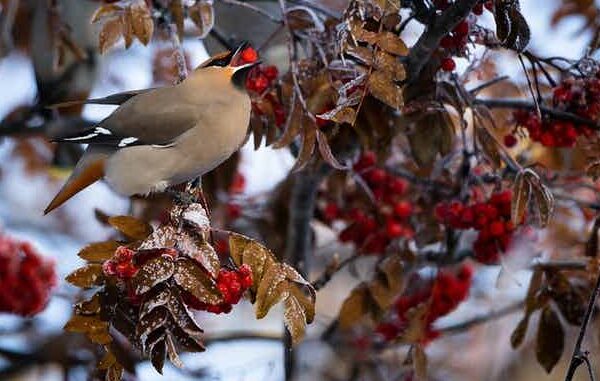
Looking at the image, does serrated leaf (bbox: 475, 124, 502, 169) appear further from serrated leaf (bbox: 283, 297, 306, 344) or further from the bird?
serrated leaf (bbox: 283, 297, 306, 344)

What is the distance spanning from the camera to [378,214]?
364 cm

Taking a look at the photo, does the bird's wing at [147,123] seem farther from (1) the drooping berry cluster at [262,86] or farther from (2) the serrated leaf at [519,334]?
(2) the serrated leaf at [519,334]

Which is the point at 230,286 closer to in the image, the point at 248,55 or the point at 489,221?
the point at 248,55

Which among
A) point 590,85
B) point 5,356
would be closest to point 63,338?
Answer: point 5,356

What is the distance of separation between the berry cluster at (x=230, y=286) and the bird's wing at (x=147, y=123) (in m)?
0.45

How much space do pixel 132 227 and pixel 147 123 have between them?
32cm

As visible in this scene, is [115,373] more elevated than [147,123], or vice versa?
[147,123]

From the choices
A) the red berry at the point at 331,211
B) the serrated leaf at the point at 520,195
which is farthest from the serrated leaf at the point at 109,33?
the red berry at the point at 331,211

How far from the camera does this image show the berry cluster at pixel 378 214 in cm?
359

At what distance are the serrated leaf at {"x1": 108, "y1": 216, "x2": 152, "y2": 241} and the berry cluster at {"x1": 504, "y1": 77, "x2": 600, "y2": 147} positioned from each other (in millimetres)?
1075

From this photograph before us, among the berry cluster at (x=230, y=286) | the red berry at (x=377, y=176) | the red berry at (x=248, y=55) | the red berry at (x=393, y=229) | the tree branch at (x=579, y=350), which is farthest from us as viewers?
the red berry at (x=377, y=176)

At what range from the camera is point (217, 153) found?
2518 millimetres

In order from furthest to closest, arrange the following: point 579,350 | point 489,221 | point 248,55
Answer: point 489,221, point 248,55, point 579,350

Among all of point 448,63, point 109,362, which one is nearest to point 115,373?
point 109,362
